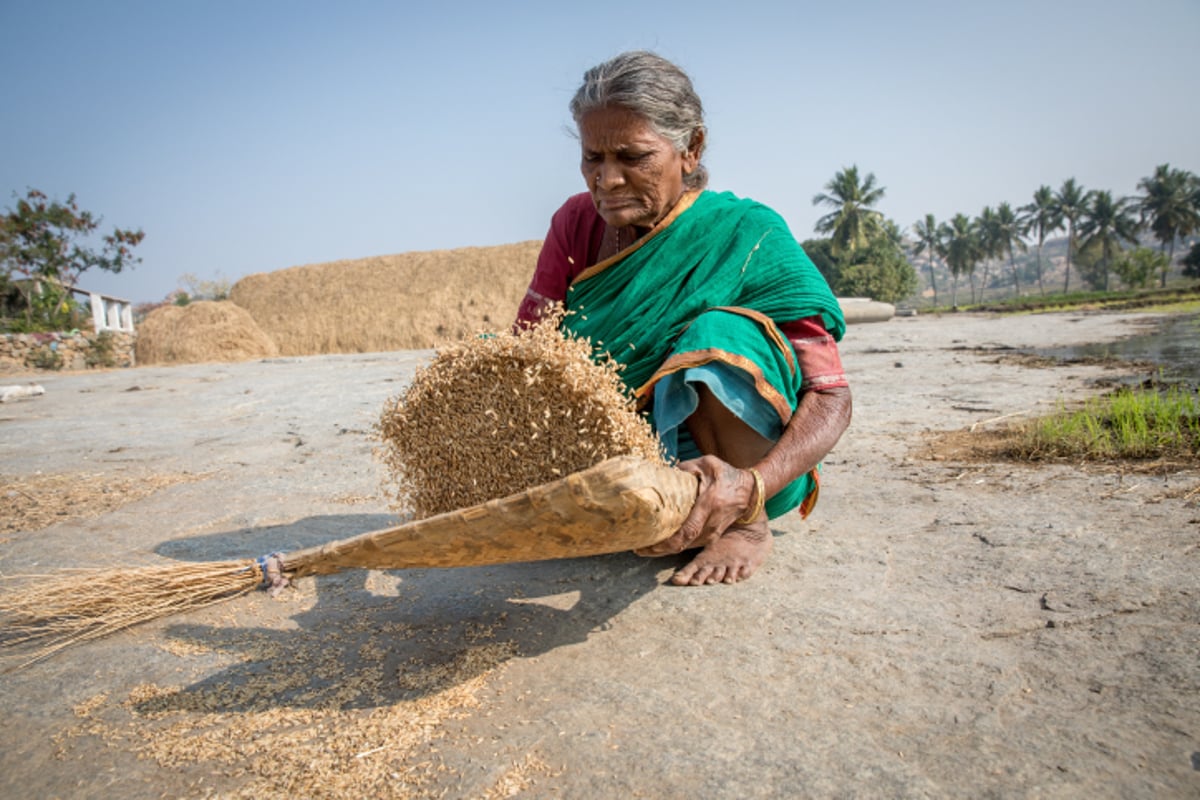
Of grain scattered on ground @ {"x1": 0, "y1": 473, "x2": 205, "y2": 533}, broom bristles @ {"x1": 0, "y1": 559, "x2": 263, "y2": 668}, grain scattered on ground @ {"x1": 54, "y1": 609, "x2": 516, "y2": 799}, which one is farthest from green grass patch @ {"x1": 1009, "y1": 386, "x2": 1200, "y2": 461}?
grain scattered on ground @ {"x1": 0, "y1": 473, "x2": 205, "y2": 533}

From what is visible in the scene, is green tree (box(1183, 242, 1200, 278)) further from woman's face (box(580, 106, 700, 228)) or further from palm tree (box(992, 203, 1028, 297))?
woman's face (box(580, 106, 700, 228))

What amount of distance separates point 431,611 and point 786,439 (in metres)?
1.10

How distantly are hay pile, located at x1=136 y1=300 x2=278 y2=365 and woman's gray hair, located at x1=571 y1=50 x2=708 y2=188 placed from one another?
17760mm

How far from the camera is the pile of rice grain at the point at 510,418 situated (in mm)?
1637

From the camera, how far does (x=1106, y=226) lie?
64.7 m

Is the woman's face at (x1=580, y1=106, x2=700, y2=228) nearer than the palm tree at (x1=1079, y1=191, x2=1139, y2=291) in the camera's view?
Yes

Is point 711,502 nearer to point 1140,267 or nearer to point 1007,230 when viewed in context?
point 1140,267

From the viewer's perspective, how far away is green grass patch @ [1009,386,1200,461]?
9.52ft

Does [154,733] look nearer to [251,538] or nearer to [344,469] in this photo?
[251,538]

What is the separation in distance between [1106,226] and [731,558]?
257ft

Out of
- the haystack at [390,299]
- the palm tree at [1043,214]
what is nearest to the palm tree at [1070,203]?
the palm tree at [1043,214]

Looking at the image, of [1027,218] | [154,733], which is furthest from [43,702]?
[1027,218]

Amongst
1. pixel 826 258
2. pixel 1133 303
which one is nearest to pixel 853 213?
pixel 826 258

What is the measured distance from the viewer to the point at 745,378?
1.99 m
